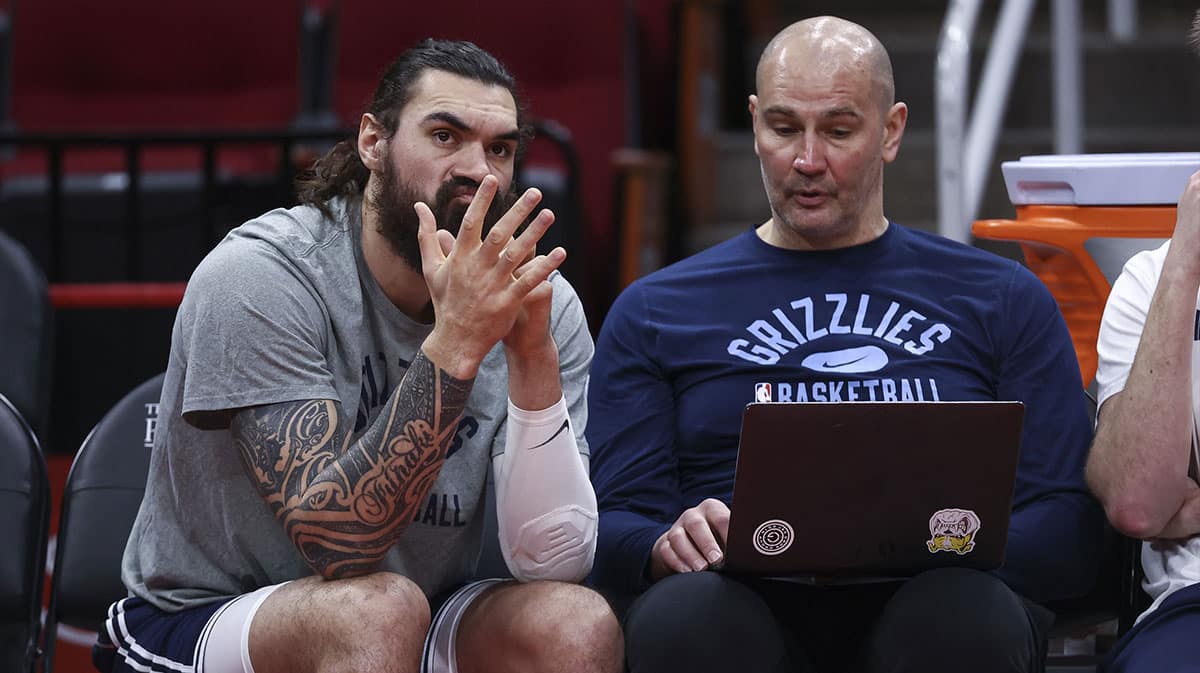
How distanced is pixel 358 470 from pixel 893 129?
1.06 meters

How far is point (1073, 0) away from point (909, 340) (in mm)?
1876

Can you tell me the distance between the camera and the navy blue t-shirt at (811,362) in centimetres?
222

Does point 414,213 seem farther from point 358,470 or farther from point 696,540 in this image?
point 696,540

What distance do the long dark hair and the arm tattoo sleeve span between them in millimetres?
427

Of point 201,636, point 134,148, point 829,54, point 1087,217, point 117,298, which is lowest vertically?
point 201,636

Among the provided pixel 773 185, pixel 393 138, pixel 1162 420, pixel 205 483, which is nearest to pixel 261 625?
pixel 205 483

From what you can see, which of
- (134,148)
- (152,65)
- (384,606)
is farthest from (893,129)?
(152,65)

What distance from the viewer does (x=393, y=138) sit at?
222cm

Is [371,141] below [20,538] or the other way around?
the other way around

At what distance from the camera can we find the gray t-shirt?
6.62 feet

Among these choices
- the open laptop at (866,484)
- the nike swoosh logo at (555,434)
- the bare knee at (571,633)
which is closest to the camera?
the open laptop at (866,484)

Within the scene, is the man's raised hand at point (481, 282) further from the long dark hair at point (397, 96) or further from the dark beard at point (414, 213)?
the long dark hair at point (397, 96)

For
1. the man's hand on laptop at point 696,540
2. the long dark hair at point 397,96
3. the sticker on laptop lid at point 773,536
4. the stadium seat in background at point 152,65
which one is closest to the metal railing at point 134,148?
the stadium seat in background at point 152,65

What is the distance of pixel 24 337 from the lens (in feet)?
8.62
